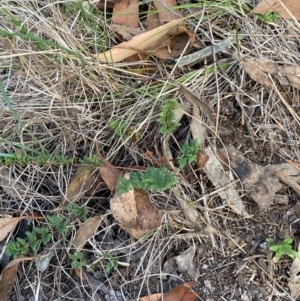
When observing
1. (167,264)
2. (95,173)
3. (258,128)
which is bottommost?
(167,264)

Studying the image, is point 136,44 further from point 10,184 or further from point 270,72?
point 10,184

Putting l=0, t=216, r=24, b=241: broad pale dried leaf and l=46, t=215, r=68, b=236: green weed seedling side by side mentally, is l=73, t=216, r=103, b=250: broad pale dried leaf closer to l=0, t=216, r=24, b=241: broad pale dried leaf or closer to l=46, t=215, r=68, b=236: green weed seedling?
l=46, t=215, r=68, b=236: green weed seedling

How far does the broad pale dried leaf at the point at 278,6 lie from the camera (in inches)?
69.3

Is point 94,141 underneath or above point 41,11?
underneath

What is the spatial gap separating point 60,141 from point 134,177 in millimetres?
299

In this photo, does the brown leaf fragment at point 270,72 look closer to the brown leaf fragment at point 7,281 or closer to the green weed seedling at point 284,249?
the green weed seedling at point 284,249

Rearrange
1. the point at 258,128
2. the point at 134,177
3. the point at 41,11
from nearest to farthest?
the point at 134,177 < the point at 258,128 < the point at 41,11

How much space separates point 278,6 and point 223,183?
0.63 m

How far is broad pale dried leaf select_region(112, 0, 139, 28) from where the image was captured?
5.89ft

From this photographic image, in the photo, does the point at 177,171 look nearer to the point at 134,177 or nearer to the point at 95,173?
the point at 134,177

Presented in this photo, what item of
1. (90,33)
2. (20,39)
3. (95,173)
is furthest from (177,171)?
(20,39)

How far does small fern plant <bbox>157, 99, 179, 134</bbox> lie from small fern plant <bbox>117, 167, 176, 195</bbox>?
0.40 feet

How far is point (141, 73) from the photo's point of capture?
5.77 feet

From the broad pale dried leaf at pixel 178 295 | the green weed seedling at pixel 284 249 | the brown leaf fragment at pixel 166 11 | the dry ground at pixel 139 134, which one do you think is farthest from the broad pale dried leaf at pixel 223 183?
the brown leaf fragment at pixel 166 11
